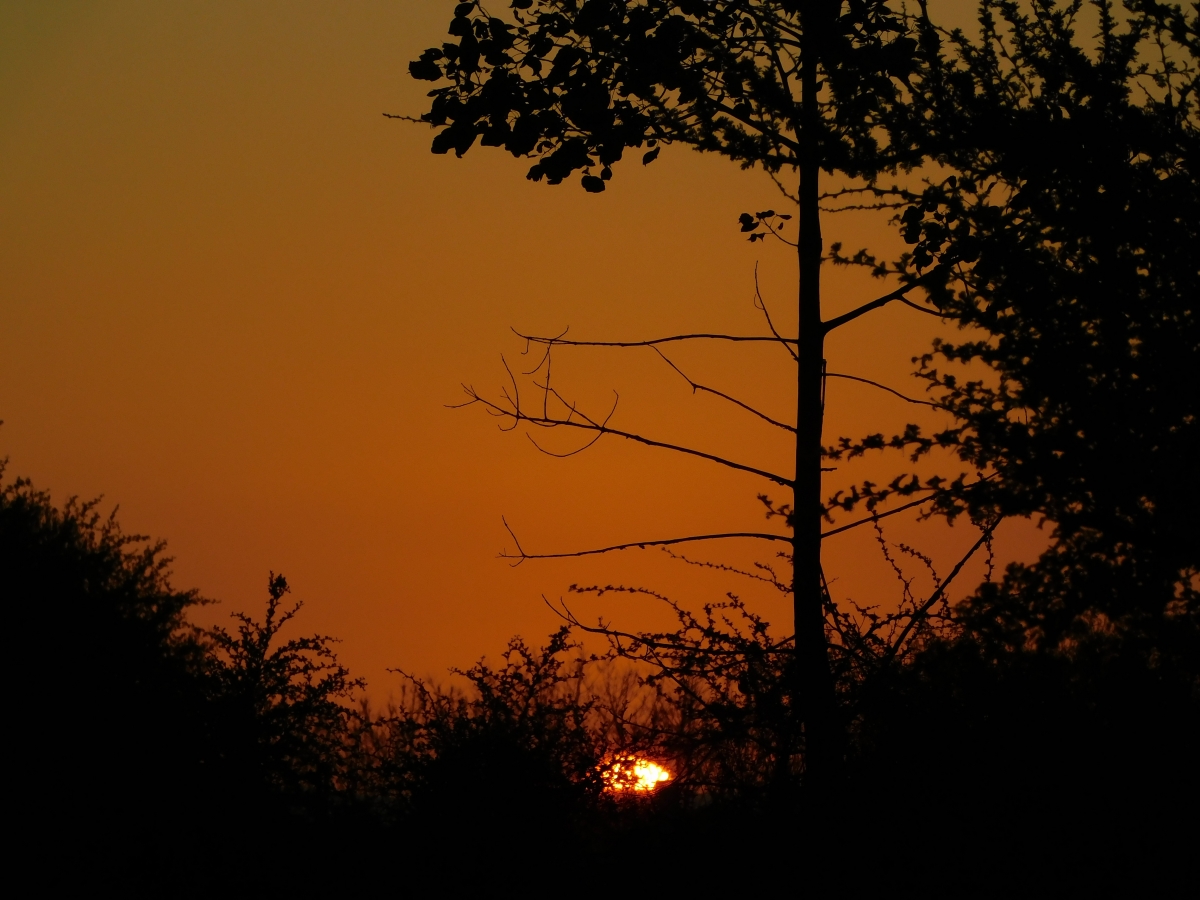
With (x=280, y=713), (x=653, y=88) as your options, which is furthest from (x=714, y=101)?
(x=280, y=713)

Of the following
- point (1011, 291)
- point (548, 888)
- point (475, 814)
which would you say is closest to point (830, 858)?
point (548, 888)

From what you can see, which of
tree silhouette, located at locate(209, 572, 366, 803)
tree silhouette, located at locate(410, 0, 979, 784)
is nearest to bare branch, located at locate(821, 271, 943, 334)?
tree silhouette, located at locate(410, 0, 979, 784)

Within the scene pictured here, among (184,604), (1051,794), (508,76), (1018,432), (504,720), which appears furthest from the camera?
(184,604)

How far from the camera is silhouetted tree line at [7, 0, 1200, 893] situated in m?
7.00

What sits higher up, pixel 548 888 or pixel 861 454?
pixel 861 454

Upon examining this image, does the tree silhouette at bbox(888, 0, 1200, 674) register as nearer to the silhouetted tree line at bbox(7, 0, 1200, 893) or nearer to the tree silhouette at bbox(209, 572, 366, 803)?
the silhouetted tree line at bbox(7, 0, 1200, 893)

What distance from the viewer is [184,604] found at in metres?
13.3

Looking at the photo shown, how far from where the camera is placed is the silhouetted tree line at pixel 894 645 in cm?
700

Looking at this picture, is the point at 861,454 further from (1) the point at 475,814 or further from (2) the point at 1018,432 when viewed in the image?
(1) the point at 475,814

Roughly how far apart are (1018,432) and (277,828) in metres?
6.15

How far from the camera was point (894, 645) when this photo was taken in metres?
7.19

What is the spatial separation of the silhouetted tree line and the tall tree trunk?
3 centimetres

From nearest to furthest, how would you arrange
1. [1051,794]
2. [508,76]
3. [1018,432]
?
1. [1051,794]
2. [1018,432]
3. [508,76]

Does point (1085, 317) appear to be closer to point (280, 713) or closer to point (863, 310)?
point (863, 310)
